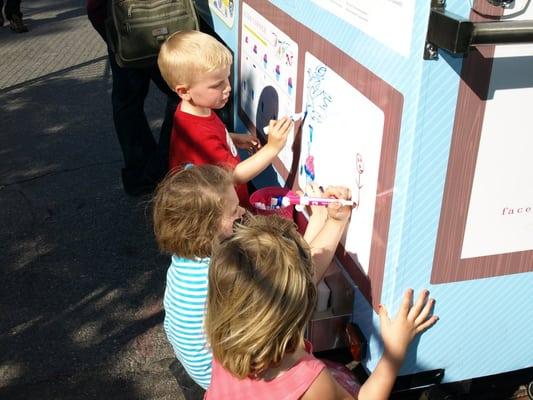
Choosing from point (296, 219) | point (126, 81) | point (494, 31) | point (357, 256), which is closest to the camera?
point (494, 31)

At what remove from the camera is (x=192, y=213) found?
1.84 m

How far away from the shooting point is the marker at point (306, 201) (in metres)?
1.79

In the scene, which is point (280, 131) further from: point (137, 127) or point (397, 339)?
point (137, 127)

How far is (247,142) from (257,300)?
5.03 feet

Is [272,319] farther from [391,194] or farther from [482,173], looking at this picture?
[482,173]

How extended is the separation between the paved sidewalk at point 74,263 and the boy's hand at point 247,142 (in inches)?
32.0

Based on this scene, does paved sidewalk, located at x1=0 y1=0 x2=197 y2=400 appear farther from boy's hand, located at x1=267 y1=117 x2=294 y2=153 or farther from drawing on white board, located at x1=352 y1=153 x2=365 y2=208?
drawing on white board, located at x1=352 y1=153 x2=365 y2=208

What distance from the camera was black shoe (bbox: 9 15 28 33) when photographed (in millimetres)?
8109

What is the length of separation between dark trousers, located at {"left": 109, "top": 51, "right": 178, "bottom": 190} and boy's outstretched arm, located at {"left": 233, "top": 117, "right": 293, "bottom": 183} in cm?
149

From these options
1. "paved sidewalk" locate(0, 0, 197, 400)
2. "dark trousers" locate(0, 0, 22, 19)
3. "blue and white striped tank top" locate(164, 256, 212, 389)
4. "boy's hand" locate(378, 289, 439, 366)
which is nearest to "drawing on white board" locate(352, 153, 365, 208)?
"boy's hand" locate(378, 289, 439, 366)

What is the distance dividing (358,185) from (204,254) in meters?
0.48

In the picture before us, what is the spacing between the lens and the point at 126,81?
375 cm

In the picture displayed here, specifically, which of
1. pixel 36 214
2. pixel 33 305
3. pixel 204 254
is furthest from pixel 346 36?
pixel 36 214

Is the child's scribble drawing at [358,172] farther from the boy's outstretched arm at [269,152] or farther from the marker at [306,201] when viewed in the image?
the boy's outstretched arm at [269,152]
